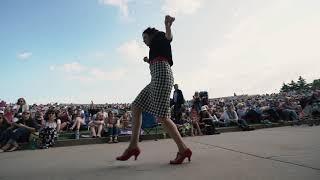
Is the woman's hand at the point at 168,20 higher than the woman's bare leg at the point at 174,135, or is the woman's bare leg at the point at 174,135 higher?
the woman's hand at the point at 168,20

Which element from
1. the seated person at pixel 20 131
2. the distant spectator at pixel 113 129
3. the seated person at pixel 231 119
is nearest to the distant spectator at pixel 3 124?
Answer: the seated person at pixel 20 131

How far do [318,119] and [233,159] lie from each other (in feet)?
36.2

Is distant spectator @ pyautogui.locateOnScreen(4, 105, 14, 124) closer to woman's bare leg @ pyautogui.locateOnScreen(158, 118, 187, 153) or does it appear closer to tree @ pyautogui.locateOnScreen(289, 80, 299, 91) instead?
woman's bare leg @ pyautogui.locateOnScreen(158, 118, 187, 153)

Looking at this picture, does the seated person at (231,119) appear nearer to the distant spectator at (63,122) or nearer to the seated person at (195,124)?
the seated person at (195,124)

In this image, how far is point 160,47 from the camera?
170 inches

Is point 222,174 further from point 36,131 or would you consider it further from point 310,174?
point 36,131

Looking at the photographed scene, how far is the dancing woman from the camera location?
4.15 meters

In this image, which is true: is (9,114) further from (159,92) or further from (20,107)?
(159,92)

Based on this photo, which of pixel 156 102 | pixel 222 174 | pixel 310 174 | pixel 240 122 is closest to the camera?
pixel 310 174

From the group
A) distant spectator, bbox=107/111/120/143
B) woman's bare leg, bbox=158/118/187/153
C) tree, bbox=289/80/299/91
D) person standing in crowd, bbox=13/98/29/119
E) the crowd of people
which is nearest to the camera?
woman's bare leg, bbox=158/118/187/153

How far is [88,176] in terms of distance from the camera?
11.6 feet

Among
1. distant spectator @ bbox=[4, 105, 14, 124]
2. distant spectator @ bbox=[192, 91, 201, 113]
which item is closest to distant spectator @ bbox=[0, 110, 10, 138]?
distant spectator @ bbox=[4, 105, 14, 124]

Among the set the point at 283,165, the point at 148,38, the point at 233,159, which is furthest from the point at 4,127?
the point at 283,165

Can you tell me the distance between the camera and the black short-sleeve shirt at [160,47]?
A: 432 cm
